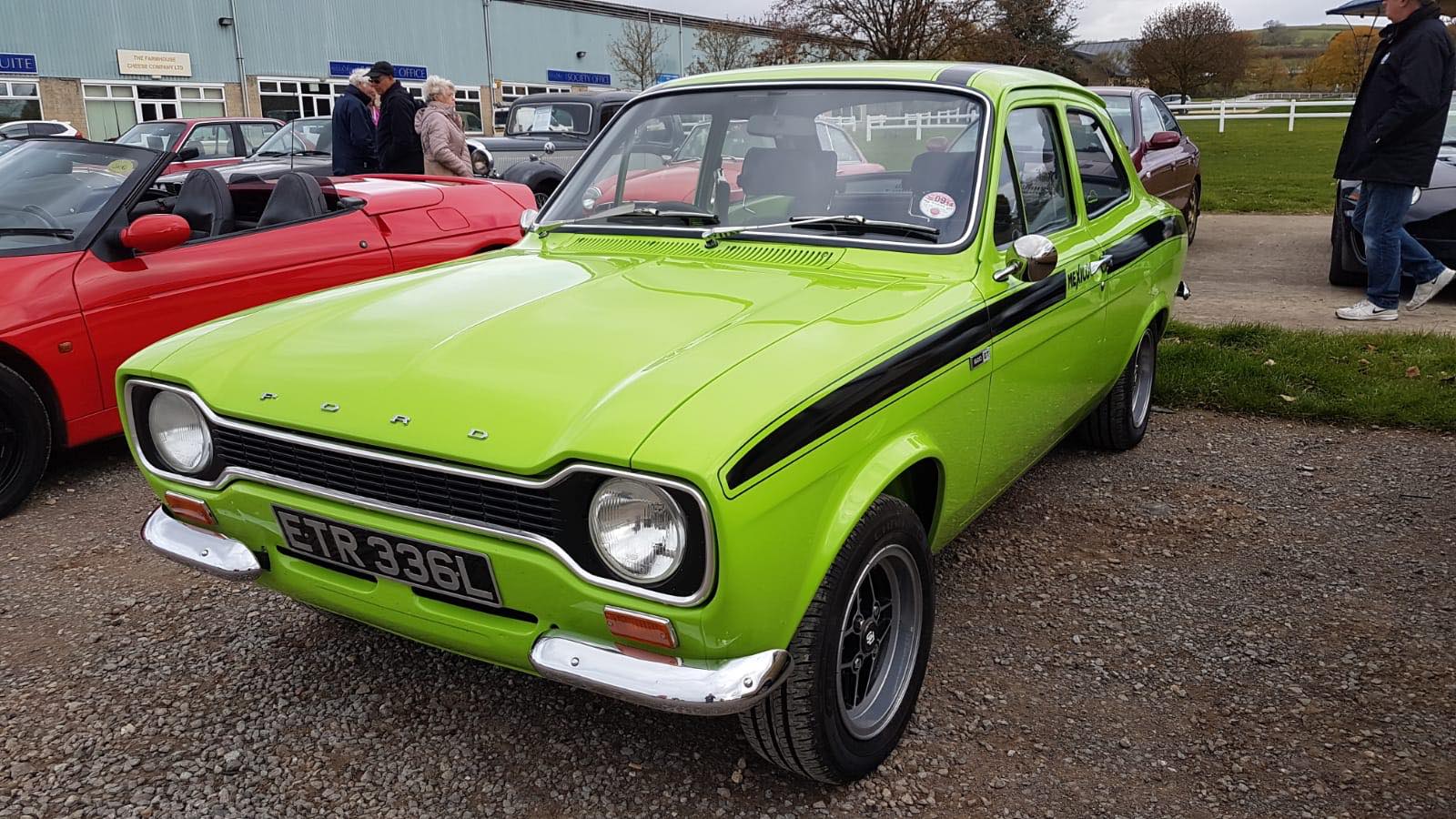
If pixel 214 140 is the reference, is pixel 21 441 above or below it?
below

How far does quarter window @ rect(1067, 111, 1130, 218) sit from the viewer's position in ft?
13.0

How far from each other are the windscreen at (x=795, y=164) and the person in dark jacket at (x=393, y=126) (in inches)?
207

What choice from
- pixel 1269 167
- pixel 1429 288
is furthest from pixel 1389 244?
pixel 1269 167

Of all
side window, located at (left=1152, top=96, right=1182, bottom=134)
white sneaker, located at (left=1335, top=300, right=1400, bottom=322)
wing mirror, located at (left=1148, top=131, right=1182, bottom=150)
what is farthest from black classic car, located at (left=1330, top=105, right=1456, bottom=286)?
side window, located at (left=1152, top=96, right=1182, bottom=134)

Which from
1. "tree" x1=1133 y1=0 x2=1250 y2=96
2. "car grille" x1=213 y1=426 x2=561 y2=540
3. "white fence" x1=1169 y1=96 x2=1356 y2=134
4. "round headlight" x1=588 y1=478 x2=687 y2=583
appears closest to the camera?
"round headlight" x1=588 y1=478 x2=687 y2=583

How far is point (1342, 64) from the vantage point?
5406cm

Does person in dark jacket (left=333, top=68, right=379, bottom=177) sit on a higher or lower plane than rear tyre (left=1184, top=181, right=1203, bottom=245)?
higher

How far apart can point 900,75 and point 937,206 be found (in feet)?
1.86

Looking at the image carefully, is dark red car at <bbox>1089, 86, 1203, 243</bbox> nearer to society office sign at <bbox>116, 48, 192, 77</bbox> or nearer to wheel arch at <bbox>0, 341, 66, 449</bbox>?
wheel arch at <bbox>0, 341, 66, 449</bbox>

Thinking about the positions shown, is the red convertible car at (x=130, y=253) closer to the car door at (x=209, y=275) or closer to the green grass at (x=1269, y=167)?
the car door at (x=209, y=275)

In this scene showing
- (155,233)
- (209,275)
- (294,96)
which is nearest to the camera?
(155,233)

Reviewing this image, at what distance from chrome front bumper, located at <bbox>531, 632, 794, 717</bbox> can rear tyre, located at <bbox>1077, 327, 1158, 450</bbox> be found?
2836 mm

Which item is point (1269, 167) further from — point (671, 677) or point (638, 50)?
point (638, 50)

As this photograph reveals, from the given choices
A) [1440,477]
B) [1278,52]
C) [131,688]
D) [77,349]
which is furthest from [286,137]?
[1278,52]
